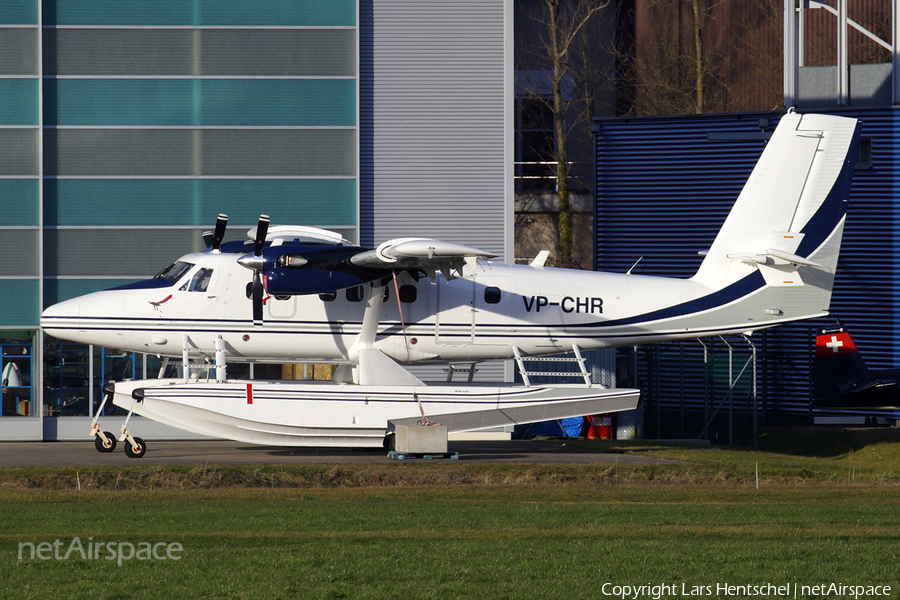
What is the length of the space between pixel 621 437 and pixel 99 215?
13.6 metres

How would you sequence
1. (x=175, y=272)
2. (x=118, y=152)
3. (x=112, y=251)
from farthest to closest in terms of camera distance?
(x=118, y=152)
(x=112, y=251)
(x=175, y=272)

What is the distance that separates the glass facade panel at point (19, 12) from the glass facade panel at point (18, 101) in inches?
54.6

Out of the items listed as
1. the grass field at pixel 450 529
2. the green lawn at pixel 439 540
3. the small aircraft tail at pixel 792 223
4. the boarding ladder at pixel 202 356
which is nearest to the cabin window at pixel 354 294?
the boarding ladder at pixel 202 356

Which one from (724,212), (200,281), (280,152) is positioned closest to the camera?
(200,281)

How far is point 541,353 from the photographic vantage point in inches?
765

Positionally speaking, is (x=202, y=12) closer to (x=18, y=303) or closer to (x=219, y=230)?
(x=219, y=230)

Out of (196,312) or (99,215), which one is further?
(99,215)

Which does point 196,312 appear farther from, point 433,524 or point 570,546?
point 570,546

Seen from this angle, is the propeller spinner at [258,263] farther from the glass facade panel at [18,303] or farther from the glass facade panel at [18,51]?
the glass facade panel at [18,51]

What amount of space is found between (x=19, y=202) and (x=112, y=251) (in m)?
2.44

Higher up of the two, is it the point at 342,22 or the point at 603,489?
the point at 342,22

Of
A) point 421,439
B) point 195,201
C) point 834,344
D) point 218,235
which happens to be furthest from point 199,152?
point 834,344

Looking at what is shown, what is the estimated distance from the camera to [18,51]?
2312 cm

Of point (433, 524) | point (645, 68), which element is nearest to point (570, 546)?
point (433, 524)
